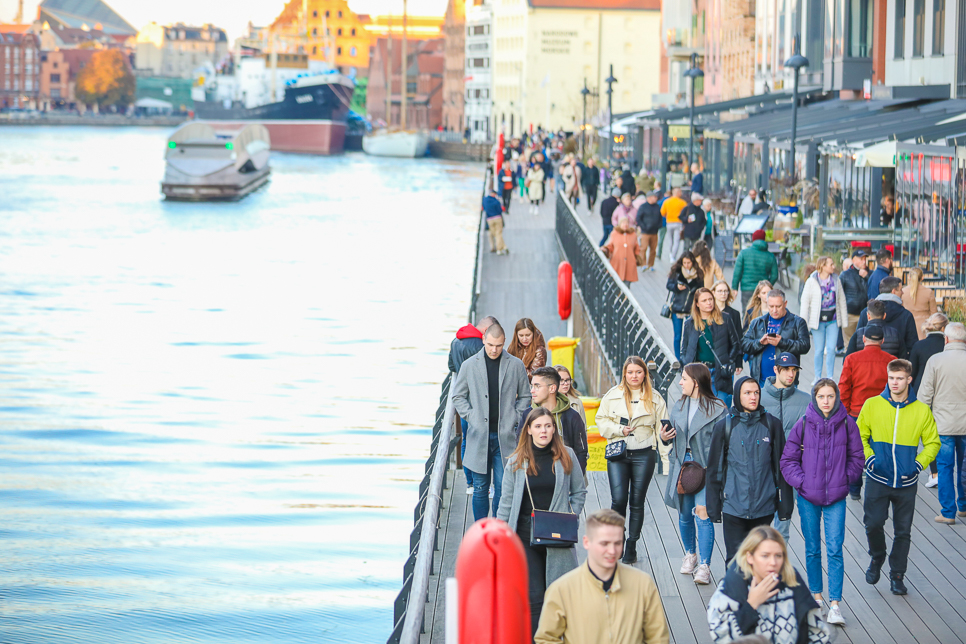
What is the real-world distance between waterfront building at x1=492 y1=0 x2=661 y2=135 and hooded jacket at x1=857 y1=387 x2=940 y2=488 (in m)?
113

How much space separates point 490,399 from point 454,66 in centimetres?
14878

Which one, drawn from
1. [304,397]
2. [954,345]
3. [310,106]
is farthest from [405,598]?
[310,106]

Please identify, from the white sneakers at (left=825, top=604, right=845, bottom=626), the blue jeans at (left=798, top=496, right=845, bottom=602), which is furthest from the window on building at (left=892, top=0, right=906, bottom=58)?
the white sneakers at (left=825, top=604, right=845, bottom=626)

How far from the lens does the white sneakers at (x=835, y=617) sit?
7.75 metres

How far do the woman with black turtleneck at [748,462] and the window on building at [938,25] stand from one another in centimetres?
2050

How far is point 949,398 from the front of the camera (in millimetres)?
9359

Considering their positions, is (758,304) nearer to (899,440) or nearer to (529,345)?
(529,345)

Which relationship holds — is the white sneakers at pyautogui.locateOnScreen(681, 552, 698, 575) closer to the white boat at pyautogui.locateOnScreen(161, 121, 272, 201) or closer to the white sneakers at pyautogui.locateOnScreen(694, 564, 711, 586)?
the white sneakers at pyautogui.locateOnScreen(694, 564, 711, 586)

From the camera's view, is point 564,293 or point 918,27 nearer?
point 564,293

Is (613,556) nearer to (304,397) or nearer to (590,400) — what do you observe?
(590,400)

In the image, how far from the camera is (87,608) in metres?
13.3

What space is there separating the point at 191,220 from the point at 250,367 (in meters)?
36.1

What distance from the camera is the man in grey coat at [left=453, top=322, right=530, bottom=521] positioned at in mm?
9234

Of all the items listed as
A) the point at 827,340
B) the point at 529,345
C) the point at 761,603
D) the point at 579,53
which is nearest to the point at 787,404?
the point at 761,603
